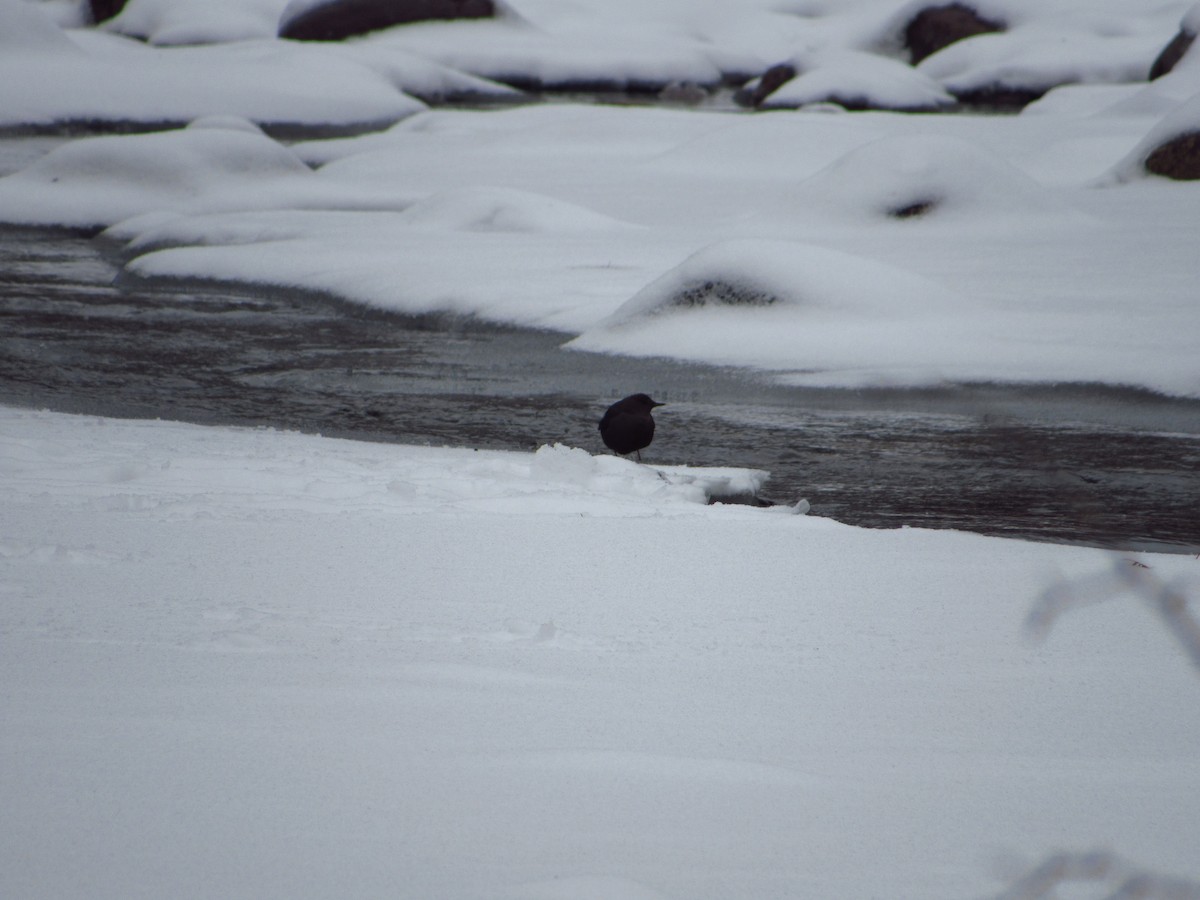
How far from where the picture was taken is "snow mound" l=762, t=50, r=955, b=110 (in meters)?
20.5

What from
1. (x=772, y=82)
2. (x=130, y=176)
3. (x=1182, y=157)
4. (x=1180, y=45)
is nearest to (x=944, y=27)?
(x=772, y=82)

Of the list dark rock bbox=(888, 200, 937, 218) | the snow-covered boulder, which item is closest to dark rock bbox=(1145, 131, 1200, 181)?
dark rock bbox=(888, 200, 937, 218)

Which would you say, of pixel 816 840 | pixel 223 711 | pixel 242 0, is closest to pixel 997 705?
pixel 816 840

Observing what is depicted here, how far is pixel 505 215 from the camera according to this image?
369 inches

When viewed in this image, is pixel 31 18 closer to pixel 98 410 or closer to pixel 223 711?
pixel 98 410

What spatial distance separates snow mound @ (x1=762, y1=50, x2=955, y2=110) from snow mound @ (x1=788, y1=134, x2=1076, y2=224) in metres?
11.9

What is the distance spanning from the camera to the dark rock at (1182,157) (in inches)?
384

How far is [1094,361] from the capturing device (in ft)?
19.0

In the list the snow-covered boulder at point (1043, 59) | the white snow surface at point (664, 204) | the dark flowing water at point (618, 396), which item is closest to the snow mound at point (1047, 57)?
the snow-covered boulder at point (1043, 59)

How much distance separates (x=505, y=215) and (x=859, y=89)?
42.2ft

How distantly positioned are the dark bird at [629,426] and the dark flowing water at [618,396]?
1.09 feet

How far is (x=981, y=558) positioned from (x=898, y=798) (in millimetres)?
1360

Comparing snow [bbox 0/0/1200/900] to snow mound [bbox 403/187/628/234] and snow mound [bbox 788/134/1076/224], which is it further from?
snow mound [bbox 403/187/628/234]

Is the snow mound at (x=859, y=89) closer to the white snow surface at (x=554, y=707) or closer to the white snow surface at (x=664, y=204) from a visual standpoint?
the white snow surface at (x=664, y=204)
